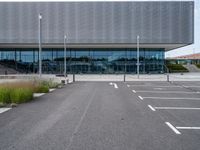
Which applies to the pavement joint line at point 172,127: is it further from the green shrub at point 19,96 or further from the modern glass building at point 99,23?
the modern glass building at point 99,23

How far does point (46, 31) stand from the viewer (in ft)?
195

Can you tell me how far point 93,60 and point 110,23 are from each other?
10.4 metres

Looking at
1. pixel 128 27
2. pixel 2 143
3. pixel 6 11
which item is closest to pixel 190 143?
pixel 2 143

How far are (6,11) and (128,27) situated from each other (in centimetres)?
2485

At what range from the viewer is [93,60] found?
6625cm

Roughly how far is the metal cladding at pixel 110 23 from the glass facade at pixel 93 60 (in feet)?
25.5

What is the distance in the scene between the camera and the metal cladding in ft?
193

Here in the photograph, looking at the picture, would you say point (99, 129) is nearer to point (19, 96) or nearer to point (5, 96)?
point (19, 96)

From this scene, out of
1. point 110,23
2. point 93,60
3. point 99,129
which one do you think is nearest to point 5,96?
point 99,129

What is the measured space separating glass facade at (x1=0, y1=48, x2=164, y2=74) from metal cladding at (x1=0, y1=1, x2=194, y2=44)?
7779mm

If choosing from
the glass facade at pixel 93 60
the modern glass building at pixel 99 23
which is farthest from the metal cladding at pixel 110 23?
the glass facade at pixel 93 60

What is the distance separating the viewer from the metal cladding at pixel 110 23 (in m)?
58.7

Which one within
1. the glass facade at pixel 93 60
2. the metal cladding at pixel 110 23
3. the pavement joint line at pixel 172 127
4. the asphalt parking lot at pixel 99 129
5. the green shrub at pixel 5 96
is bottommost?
the pavement joint line at pixel 172 127

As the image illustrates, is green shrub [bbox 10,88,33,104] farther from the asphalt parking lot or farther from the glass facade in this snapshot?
the glass facade
